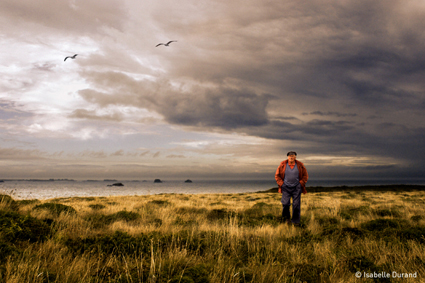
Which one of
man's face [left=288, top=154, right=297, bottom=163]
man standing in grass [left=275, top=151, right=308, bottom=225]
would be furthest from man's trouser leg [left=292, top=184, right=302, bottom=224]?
man's face [left=288, top=154, right=297, bottom=163]

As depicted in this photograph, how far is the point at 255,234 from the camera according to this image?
6.21 meters

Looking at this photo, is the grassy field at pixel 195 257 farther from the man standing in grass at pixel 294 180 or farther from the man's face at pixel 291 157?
the man's face at pixel 291 157

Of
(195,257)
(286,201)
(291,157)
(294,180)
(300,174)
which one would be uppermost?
(291,157)

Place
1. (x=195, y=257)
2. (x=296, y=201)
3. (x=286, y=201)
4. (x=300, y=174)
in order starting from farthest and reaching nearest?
1. (x=286, y=201)
2. (x=300, y=174)
3. (x=296, y=201)
4. (x=195, y=257)

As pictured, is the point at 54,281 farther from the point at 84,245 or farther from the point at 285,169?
the point at 285,169

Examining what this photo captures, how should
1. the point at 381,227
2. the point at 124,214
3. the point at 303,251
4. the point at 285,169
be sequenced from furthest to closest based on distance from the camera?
the point at 124,214
the point at 285,169
the point at 381,227
the point at 303,251

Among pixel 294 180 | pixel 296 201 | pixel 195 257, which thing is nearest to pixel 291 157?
pixel 294 180

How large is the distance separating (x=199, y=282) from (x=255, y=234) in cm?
326

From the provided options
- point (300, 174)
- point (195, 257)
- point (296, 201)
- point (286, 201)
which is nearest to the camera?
point (195, 257)

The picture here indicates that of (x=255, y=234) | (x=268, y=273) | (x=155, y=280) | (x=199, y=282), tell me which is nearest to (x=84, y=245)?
(x=155, y=280)

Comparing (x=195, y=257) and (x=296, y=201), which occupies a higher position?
(x=296, y=201)

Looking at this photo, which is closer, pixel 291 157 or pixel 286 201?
pixel 291 157

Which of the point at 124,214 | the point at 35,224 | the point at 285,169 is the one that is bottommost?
the point at 124,214

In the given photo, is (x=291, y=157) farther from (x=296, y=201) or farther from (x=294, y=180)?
(x=296, y=201)
